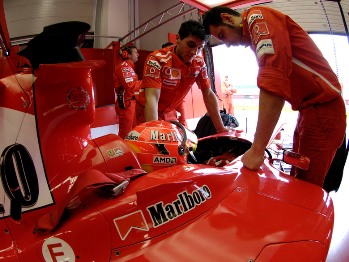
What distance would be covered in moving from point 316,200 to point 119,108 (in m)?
3.48

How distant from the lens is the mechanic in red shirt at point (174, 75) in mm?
1994

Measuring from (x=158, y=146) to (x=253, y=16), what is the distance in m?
0.67

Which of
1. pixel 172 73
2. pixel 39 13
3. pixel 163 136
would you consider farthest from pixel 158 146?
pixel 39 13

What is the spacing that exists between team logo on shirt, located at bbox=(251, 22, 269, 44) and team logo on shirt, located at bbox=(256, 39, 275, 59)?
36 mm

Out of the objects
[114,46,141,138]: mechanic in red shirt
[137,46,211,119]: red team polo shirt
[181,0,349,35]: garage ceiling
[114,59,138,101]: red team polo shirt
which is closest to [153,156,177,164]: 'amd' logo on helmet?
[137,46,211,119]: red team polo shirt

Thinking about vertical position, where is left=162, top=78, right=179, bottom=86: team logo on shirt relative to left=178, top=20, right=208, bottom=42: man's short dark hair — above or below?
below

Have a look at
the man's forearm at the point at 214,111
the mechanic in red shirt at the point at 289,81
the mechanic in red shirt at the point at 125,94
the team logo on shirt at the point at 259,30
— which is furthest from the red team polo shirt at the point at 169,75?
the mechanic in red shirt at the point at 125,94

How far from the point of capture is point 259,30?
1.19 m

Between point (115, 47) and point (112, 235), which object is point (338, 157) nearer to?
point (112, 235)

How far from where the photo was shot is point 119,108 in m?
4.30

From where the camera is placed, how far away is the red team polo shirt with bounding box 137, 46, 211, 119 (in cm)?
215

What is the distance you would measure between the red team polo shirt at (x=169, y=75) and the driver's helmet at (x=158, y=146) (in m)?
0.82

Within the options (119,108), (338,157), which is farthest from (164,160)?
(119,108)

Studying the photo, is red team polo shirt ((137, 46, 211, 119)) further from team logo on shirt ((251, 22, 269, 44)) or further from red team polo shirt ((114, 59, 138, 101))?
red team polo shirt ((114, 59, 138, 101))
